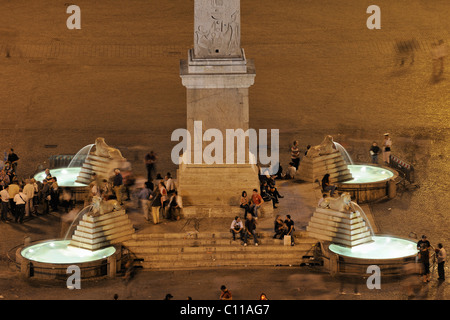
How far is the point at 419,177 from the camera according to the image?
4444 centimetres

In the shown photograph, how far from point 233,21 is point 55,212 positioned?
8.61 meters

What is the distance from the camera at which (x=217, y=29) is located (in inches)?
1501

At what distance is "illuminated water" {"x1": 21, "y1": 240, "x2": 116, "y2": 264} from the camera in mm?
36125

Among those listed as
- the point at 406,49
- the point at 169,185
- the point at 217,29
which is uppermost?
the point at 217,29

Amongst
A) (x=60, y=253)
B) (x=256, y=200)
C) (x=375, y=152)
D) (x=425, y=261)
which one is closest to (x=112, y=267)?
(x=60, y=253)

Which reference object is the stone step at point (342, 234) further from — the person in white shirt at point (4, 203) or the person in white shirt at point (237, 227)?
the person in white shirt at point (4, 203)

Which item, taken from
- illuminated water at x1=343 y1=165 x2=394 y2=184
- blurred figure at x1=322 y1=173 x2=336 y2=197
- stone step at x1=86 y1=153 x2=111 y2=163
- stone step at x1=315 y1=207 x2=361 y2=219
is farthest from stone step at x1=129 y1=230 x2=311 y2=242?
illuminated water at x1=343 y1=165 x2=394 y2=184

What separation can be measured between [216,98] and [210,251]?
4.72m

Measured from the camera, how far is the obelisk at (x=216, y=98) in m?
38.1

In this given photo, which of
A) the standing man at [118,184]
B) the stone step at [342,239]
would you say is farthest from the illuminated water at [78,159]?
the stone step at [342,239]

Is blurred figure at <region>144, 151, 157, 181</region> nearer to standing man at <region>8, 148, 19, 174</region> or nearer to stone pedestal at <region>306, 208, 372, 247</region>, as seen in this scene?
standing man at <region>8, 148, 19, 174</region>

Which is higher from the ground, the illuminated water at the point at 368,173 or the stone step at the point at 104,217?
the illuminated water at the point at 368,173

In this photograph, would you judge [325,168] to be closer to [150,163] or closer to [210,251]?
[150,163]
